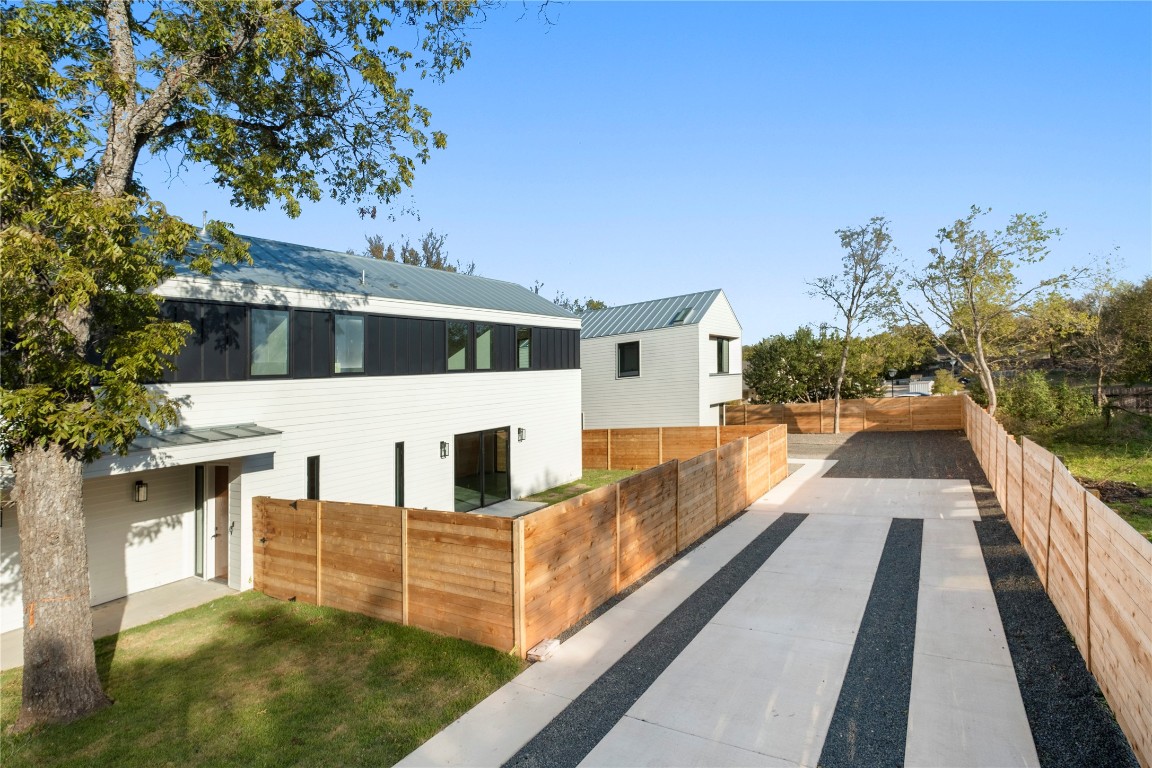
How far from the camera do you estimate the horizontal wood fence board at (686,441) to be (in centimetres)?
2122

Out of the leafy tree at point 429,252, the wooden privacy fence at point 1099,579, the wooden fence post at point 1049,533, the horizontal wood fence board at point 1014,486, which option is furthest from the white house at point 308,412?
the leafy tree at point 429,252

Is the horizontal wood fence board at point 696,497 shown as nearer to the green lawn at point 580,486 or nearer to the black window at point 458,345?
the green lawn at point 580,486

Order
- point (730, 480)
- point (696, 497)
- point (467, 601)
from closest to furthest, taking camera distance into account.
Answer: point (467, 601)
point (696, 497)
point (730, 480)

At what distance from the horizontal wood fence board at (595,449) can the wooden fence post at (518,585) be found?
16.3 m

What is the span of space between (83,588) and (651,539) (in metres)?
7.55

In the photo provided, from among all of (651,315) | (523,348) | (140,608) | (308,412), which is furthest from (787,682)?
(651,315)

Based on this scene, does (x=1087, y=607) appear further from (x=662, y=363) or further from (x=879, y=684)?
(x=662, y=363)

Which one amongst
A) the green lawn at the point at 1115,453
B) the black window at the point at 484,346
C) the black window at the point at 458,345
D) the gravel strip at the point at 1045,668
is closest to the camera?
the gravel strip at the point at 1045,668

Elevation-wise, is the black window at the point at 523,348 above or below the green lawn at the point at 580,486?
above

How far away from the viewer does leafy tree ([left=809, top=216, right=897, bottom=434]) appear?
30.9 metres

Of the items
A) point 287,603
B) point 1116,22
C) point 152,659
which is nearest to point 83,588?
point 152,659

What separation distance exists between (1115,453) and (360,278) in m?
22.4

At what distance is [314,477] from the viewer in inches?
435

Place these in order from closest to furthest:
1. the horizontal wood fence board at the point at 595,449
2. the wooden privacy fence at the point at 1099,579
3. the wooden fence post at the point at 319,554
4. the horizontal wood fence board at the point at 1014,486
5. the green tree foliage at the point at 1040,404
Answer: the wooden privacy fence at the point at 1099,579 < the wooden fence post at the point at 319,554 < the horizontal wood fence board at the point at 1014,486 < the green tree foliage at the point at 1040,404 < the horizontal wood fence board at the point at 595,449
